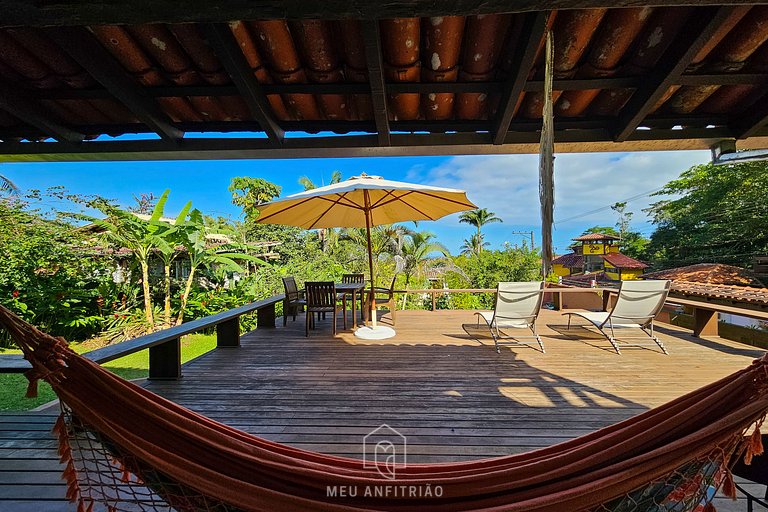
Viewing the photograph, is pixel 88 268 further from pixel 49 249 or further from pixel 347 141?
pixel 347 141

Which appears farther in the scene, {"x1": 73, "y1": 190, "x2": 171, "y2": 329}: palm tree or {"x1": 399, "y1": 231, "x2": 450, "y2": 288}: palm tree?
{"x1": 399, "y1": 231, "x2": 450, "y2": 288}: palm tree

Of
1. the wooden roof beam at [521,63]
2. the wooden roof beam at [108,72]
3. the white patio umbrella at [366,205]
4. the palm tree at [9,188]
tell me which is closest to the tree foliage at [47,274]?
the palm tree at [9,188]

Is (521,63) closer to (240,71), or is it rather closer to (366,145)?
(366,145)

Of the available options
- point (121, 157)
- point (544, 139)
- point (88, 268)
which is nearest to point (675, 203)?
point (544, 139)

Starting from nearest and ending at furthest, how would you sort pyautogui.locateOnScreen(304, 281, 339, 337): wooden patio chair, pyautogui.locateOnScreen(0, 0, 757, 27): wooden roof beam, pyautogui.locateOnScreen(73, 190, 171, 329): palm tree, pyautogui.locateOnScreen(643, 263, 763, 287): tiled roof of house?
pyautogui.locateOnScreen(0, 0, 757, 27): wooden roof beam → pyautogui.locateOnScreen(304, 281, 339, 337): wooden patio chair → pyautogui.locateOnScreen(73, 190, 171, 329): palm tree → pyautogui.locateOnScreen(643, 263, 763, 287): tiled roof of house

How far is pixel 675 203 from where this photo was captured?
899 inches

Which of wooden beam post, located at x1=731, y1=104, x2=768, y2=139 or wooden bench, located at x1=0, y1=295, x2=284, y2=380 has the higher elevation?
wooden beam post, located at x1=731, y1=104, x2=768, y2=139

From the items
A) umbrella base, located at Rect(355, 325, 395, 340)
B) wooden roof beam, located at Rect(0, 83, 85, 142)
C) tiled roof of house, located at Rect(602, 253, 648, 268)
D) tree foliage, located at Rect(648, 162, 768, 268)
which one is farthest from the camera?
tiled roof of house, located at Rect(602, 253, 648, 268)

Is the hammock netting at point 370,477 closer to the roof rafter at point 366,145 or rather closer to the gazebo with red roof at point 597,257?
the roof rafter at point 366,145

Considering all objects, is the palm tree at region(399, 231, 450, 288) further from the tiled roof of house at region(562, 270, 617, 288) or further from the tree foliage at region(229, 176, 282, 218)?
the tree foliage at region(229, 176, 282, 218)

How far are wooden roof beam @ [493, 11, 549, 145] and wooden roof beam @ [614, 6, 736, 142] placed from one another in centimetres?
83

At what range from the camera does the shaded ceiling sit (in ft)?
5.94

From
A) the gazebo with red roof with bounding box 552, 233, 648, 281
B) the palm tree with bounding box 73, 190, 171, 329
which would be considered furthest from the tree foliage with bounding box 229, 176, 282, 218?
the gazebo with red roof with bounding box 552, 233, 648, 281

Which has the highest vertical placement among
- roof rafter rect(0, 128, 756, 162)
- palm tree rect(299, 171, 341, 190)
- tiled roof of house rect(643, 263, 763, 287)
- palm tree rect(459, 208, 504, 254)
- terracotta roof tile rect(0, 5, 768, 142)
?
palm tree rect(299, 171, 341, 190)
